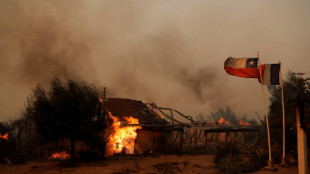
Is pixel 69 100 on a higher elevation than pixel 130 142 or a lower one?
higher

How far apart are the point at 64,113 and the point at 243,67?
1264 centimetres

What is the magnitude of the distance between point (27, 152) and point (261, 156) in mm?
21111

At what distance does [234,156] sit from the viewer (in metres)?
14.3

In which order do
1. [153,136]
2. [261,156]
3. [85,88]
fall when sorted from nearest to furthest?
[261,156], [85,88], [153,136]

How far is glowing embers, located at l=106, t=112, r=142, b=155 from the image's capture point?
68.9 ft

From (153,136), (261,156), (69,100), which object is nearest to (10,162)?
(69,100)

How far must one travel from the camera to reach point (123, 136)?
21.4 m

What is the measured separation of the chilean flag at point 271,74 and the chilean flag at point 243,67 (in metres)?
0.42

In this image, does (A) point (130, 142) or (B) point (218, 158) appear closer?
(B) point (218, 158)

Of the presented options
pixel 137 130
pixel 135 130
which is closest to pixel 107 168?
pixel 135 130

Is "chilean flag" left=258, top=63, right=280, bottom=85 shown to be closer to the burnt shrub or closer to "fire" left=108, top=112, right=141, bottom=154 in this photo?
the burnt shrub

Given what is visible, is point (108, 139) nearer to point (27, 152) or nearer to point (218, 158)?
point (27, 152)

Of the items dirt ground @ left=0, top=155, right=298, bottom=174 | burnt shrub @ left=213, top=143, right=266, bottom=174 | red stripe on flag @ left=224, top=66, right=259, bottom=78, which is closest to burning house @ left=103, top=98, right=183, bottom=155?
dirt ground @ left=0, top=155, right=298, bottom=174

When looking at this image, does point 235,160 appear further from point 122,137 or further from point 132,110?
point 132,110
